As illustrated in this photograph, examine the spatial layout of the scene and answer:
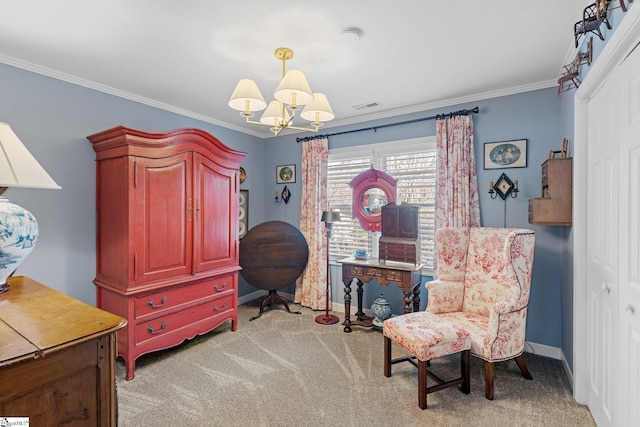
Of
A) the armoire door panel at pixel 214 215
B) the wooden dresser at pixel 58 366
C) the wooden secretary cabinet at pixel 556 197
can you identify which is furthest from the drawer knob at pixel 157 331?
the wooden secretary cabinet at pixel 556 197

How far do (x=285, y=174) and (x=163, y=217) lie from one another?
6.94 ft

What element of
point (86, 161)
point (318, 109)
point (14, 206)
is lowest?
point (14, 206)

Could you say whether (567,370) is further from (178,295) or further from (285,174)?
(285,174)

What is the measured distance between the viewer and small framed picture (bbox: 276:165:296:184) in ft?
14.7

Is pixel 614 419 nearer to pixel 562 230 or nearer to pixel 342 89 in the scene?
pixel 562 230

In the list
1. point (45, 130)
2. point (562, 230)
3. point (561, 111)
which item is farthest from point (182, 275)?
point (561, 111)

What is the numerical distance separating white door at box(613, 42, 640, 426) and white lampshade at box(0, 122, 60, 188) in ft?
8.14

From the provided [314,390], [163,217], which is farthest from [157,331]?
[314,390]

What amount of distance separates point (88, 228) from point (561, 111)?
4.33 metres

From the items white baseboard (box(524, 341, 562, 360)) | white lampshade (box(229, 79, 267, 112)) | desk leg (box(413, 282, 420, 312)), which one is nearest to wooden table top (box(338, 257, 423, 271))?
desk leg (box(413, 282, 420, 312))

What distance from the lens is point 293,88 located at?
6.17 feet

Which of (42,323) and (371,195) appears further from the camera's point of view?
(371,195)

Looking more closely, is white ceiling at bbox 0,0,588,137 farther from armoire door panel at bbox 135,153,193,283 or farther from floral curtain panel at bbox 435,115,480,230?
armoire door panel at bbox 135,153,193,283

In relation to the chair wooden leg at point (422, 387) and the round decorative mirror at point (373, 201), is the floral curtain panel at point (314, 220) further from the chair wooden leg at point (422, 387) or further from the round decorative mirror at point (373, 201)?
the chair wooden leg at point (422, 387)
